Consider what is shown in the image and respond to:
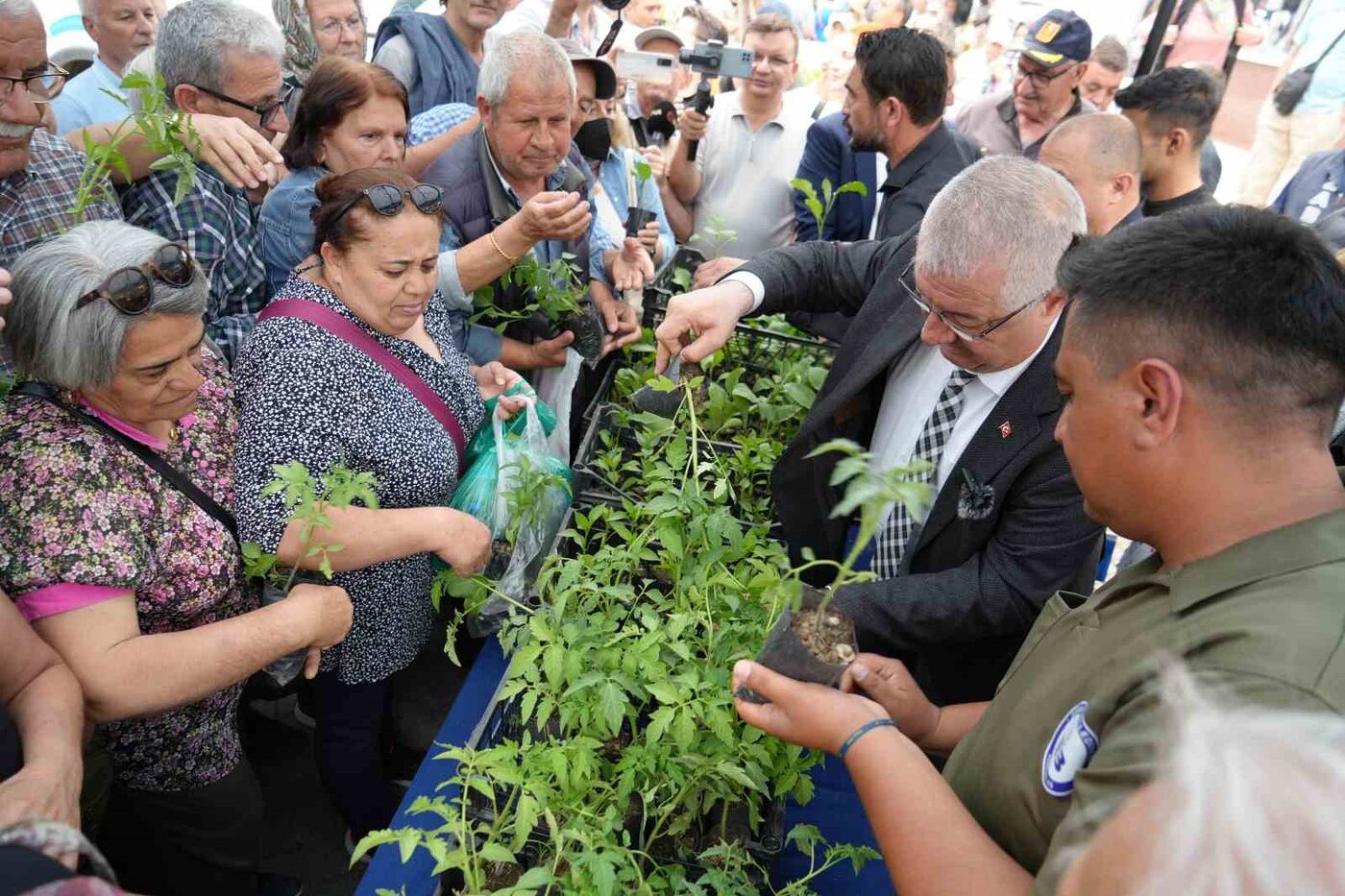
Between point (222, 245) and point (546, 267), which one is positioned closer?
point (222, 245)

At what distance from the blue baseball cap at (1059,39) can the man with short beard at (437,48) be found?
2.74 meters

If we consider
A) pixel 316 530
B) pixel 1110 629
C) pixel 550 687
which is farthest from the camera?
pixel 316 530

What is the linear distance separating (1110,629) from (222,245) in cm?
239

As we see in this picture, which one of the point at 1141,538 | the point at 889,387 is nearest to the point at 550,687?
the point at 1141,538

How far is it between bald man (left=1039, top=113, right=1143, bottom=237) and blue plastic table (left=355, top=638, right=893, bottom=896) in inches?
86.0

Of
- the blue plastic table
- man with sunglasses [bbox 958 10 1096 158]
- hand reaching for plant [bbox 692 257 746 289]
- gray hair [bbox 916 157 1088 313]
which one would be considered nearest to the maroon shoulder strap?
the blue plastic table

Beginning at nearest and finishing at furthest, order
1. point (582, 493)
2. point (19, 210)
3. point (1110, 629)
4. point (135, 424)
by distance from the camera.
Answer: point (1110, 629)
point (135, 424)
point (19, 210)
point (582, 493)

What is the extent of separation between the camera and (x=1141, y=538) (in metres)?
1.21

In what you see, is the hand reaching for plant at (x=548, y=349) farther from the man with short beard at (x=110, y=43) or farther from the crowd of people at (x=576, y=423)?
the man with short beard at (x=110, y=43)

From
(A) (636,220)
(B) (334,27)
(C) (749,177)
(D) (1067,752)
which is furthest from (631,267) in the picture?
(D) (1067,752)

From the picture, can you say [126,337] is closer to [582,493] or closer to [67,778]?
[67,778]

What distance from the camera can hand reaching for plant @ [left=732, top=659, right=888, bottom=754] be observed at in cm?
128

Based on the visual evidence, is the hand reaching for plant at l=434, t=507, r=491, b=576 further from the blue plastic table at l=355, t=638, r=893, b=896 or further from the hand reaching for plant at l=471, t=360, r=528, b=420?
the hand reaching for plant at l=471, t=360, r=528, b=420

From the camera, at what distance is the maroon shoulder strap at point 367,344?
2070 mm
